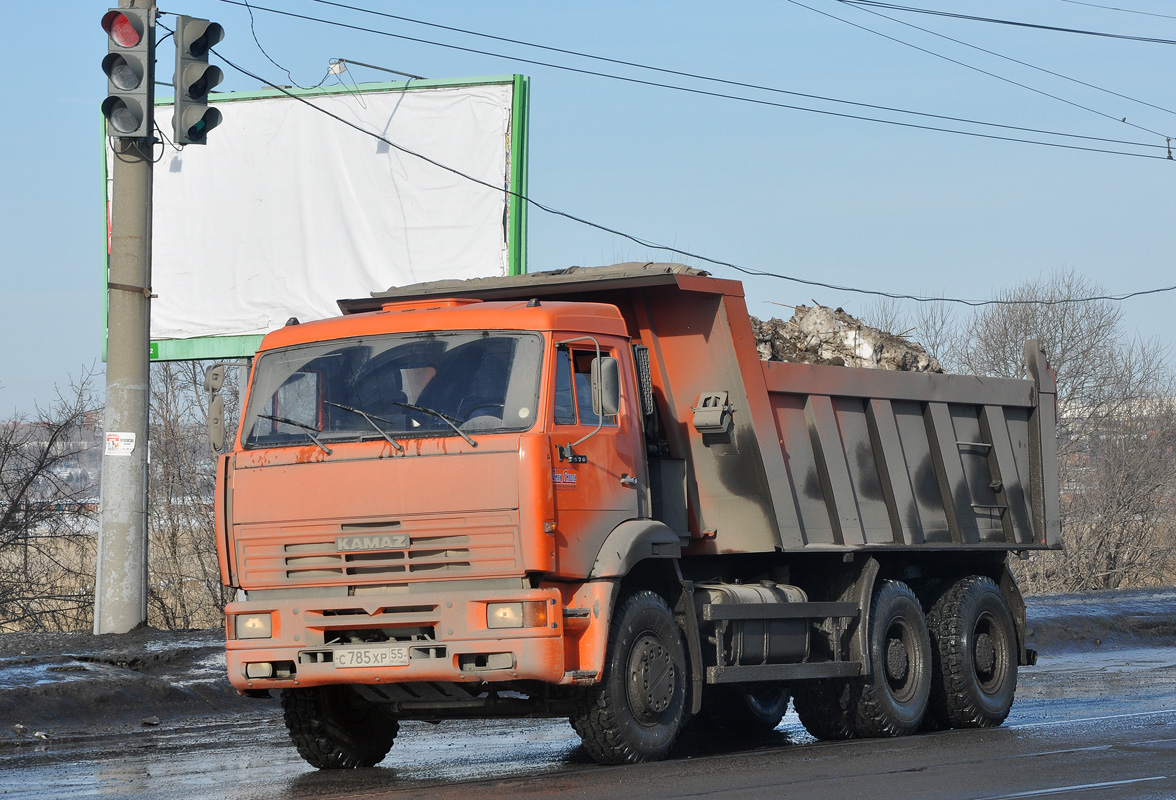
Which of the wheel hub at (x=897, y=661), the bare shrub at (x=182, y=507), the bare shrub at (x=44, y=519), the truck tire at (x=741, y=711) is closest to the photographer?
the wheel hub at (x=897, y=661)

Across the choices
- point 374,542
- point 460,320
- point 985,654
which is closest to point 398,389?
point 460,320

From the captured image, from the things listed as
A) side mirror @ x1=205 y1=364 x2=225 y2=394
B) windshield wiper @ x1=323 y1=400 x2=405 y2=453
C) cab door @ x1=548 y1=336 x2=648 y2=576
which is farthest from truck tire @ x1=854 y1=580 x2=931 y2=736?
side mirror @ x1=205 y1=364 x2=225 y2=394

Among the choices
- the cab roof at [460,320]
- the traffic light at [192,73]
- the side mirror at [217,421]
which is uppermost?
the traffic light at [192,73]

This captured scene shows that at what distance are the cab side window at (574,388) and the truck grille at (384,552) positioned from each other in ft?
2.60

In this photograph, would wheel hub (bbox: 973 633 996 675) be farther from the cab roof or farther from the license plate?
the license plate

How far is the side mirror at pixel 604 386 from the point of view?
8.47 meters

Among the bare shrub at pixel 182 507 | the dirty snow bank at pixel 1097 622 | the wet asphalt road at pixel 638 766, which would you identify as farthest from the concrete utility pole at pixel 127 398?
the dirty snow bank at pixel 1097 622

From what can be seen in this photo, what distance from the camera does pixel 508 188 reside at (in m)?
19.5

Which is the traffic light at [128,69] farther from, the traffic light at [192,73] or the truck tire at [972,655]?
the truck tire at [972,655]

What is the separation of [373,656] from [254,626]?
0.79 metres

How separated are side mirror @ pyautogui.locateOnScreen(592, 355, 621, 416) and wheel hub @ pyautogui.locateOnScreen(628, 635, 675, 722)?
4.50 feet

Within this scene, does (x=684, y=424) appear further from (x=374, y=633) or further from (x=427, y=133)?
(x=427, y=133)

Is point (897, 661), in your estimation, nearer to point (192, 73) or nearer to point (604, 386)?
point (604, 386)

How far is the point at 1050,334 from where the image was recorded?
38.7 metres
